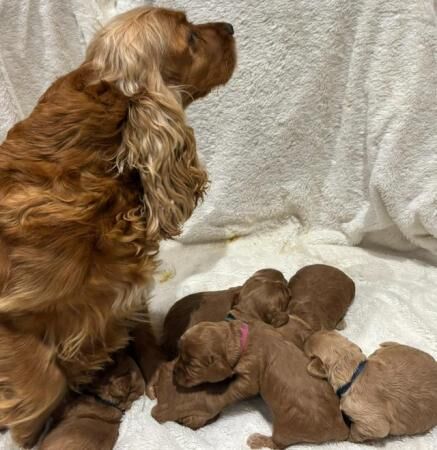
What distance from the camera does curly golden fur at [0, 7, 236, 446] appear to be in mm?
1300

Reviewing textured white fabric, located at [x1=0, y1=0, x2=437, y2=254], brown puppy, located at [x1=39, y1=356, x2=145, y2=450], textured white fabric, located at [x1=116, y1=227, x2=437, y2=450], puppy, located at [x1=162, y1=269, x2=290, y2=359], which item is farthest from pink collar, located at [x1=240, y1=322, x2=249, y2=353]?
textured white fabric, located at [x1=0, y1=0, x2=437, y2=254]

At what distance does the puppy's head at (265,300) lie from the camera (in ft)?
A: 5.68

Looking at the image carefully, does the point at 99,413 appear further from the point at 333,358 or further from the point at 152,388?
the point at 333,358

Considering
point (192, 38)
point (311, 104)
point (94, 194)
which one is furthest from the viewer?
point (311, 104)

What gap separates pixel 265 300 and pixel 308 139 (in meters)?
0.72

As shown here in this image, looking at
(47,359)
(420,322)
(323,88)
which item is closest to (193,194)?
(47,359)

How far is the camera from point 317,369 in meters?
1.53

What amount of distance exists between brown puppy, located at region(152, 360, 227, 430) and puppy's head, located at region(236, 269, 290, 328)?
0.88ft

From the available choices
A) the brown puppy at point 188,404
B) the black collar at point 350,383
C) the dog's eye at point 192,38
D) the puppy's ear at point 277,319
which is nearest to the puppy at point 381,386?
the black collar at point 350,383

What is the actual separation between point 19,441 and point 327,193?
141 centimetres

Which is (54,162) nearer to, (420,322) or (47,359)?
(47,359)

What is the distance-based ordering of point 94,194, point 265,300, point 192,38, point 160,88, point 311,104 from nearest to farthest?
point 94,194
point 160,88
point 192,38
point 265,300
point 311,104

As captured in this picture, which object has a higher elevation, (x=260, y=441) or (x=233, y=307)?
(x=233, y=307)

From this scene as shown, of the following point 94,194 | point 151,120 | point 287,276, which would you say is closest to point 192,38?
point 151,120
